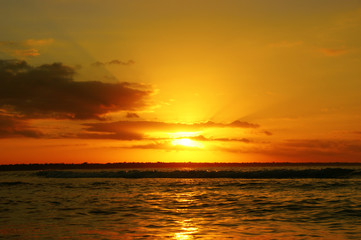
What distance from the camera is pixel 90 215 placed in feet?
57.2

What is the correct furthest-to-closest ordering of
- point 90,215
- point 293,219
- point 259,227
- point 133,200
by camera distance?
1. point 133,200
2. point 90,215
3. point 293,219
4. point 259,227

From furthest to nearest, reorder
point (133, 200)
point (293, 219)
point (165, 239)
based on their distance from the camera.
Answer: point (133, 200) → point (293, 219) → point (165, 239)

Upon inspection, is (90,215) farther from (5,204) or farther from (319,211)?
(319,211)

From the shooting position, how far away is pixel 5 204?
21500 millimetres

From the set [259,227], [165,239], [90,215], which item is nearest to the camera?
[165,239]

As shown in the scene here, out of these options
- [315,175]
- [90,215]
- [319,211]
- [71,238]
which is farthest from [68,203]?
[315,175]

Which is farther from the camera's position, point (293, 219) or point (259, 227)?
point (293, 219)

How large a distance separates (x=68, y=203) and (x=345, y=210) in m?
14.4

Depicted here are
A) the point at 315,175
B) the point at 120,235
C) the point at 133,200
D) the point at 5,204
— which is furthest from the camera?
the point at 315,175

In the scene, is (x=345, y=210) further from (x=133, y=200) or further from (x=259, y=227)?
(x=133, y=200)

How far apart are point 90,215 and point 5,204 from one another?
6.98m

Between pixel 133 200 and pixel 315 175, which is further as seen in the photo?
pixel 315 175

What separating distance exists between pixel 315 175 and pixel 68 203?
34.3m

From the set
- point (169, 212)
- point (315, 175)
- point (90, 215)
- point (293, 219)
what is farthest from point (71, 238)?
point (315, 175)
